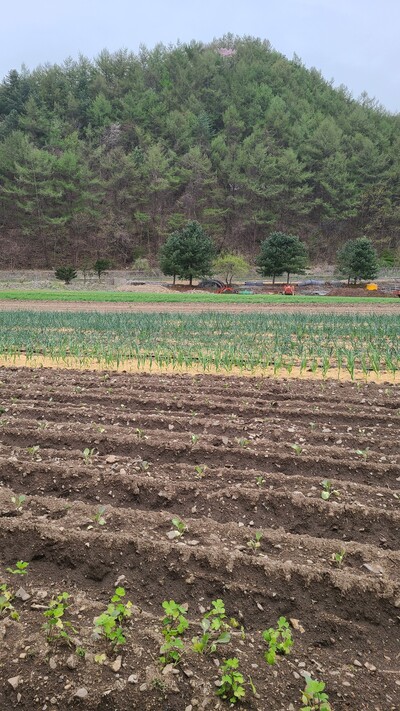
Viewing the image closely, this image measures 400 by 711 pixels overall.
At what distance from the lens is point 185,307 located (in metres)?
24.0

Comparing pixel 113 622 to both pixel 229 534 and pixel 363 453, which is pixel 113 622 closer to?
pixel 229 534

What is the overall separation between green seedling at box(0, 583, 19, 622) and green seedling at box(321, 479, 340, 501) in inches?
87.5

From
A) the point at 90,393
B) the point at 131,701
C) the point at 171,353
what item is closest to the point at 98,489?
the point at 131,701

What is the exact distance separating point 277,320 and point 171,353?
21.9ft

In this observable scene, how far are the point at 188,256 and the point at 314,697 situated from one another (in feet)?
129

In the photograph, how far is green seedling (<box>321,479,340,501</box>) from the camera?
3.70 m

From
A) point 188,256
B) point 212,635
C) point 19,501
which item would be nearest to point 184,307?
point 188,256

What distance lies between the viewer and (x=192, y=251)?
40.5 m

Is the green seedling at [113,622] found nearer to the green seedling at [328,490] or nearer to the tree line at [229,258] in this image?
the green seedling at [328,490]

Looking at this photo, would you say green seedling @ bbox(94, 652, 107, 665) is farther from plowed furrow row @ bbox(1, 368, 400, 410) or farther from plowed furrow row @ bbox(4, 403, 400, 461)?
plowed furrow row @ bbox(1, 368, 400, 410)

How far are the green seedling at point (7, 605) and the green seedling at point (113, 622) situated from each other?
16.8 inches

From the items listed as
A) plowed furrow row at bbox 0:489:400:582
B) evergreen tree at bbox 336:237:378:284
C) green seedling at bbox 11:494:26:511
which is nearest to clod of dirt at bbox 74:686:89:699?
plowed furrow row at bbox 0:489:400:582

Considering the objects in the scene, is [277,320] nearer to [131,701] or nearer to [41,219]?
[131,701]

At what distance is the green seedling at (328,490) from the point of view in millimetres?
3699
